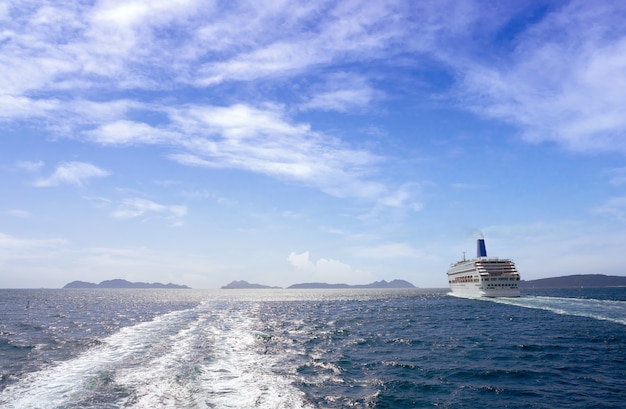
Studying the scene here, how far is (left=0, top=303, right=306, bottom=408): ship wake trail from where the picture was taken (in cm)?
2242

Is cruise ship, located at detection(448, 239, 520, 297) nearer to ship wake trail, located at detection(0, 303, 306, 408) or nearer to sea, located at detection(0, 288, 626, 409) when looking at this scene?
sea, located at detection(0, 288, 626, 409)

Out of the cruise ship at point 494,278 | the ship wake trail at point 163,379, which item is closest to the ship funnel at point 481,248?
the cruise ship at point 494,278

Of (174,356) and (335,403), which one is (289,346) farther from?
(335,403)

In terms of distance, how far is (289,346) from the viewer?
4144cm

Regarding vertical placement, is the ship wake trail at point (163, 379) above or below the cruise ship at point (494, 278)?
below

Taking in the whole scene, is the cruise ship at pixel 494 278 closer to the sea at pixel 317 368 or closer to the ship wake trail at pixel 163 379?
the sea at pixel 317 368

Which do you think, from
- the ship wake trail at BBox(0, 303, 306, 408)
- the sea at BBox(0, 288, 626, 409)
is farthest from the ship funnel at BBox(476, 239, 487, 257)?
the ship wake trail at BBox(0, 303, 306, 408)

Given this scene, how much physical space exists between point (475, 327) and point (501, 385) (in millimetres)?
29612

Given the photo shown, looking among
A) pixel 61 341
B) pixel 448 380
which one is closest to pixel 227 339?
pixel 61 341

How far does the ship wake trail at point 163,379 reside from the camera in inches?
883

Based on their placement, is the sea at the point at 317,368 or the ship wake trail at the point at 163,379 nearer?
the ship wake trail at the point at 163,379

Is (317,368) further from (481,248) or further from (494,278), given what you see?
(481,248)

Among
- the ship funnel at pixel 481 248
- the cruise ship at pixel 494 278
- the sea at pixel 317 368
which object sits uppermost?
the ship funnel at pixel 481 248

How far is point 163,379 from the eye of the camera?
87.6ft
